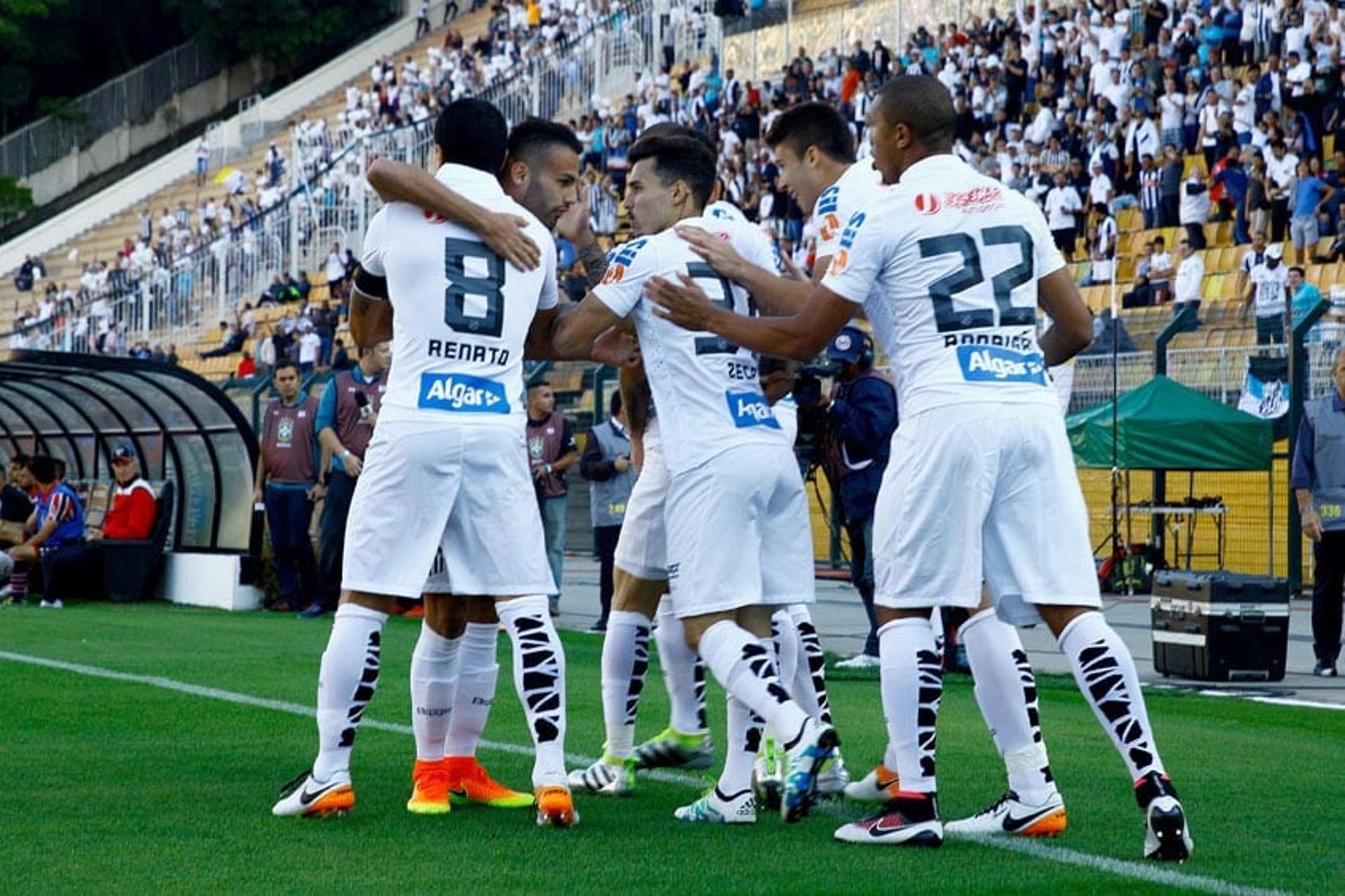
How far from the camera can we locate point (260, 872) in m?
5.79

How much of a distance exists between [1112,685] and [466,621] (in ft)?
7.36

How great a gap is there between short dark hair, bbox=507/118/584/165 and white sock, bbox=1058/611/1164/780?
8.17 ft

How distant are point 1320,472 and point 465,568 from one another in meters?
7.58

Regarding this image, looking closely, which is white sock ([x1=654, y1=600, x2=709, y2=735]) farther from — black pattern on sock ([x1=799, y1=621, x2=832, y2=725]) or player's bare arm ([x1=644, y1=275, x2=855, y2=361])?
player's bare arm ([x1=644, y1=275, x2=855, y2=361])

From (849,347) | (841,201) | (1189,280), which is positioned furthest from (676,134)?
(1189,280)

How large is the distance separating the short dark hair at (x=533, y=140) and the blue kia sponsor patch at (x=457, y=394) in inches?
38.6

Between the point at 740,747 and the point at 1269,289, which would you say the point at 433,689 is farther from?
the point at 1269,289

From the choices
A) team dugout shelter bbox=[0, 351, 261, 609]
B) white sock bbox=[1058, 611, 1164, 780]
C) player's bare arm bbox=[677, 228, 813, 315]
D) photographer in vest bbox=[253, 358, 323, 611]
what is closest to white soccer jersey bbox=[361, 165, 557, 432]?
player's bare arm bbox=[677, 228, 813, 315]

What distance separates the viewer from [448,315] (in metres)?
6.75

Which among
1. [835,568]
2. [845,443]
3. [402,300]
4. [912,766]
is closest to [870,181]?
[402,300]

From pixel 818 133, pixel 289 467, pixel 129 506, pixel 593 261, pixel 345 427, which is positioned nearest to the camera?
pixel 818 133

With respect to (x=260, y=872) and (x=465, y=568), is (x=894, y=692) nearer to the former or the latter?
(x=465, y=568)

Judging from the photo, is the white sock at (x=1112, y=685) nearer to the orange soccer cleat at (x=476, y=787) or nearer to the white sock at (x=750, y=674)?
the white sock at (x=750, y=674)

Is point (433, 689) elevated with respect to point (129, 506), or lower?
lower
